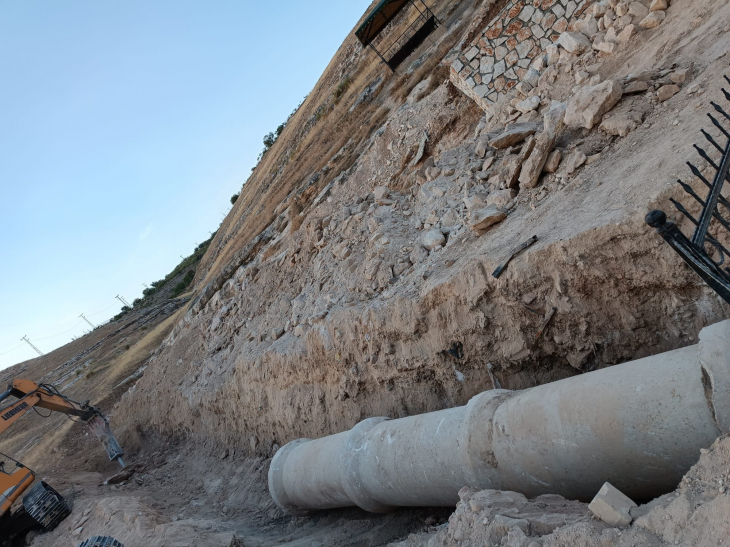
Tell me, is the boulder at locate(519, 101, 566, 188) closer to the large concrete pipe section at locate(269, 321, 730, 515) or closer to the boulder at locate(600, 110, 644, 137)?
the boulder at locate(600, 110, 644, 137)

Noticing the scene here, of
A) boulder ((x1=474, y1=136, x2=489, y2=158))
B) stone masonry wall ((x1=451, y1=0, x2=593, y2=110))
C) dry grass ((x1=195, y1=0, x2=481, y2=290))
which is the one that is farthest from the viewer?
dry grass ((x1=195, y1=0, x2=481, y2=290))

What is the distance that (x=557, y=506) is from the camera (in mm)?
4035

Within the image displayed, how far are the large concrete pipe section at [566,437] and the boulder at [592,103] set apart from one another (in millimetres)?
4419

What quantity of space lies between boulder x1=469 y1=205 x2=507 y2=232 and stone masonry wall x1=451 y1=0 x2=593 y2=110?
3.81 metres

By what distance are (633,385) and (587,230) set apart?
2.16 metres

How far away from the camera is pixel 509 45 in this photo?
1047cm

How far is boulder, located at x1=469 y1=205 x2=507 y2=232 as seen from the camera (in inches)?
298

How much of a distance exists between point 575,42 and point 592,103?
258cm

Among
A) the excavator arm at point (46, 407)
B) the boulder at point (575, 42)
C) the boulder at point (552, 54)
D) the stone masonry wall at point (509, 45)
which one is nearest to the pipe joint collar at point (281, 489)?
the excavator arm at point (46, 407)

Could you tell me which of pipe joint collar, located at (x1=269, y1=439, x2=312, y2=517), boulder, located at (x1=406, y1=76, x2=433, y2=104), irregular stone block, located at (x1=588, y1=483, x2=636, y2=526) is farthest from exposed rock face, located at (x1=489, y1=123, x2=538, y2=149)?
irregular stone block, located at (x1=588, y1=483, x2=636, y2=526)

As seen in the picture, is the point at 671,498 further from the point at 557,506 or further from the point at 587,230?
the point at 587,230

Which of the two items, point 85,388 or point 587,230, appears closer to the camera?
point 587,230

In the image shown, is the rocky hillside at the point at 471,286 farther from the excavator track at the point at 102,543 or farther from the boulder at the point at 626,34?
the excavator track at the point at 102,543

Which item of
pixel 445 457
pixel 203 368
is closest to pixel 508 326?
pixel 445 457
